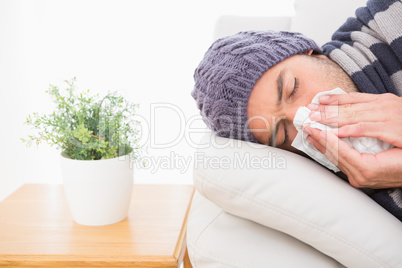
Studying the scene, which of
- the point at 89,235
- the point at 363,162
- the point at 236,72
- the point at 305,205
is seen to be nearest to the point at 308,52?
the point at 236,72

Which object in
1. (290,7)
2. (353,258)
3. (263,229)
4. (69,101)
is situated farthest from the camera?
(290,7)

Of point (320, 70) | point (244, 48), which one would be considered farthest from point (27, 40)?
point (320, 70)

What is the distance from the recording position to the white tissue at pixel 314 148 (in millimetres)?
852

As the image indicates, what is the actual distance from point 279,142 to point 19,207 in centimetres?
89

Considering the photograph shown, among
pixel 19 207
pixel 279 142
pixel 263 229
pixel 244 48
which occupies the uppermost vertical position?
pixel 244 48

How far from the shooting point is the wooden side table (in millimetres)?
970

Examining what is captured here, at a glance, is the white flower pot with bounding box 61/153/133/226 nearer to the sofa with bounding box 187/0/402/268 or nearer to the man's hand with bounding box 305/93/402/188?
the sofa with bounding box 187/0/402/268

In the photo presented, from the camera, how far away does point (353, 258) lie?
74cm

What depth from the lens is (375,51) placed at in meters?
1.03

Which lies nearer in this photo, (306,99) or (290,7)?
(306,99)

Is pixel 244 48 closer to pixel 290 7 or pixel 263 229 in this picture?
pixel 263 229

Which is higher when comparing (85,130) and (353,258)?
(85,130)

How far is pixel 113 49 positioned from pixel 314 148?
57.2 inches

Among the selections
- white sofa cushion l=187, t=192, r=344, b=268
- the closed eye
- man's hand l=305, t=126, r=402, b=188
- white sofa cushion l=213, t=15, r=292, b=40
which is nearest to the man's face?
the closed eye
